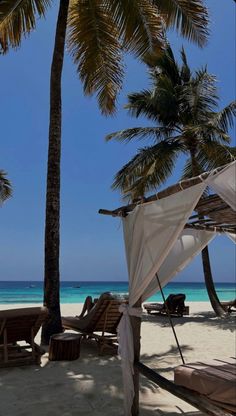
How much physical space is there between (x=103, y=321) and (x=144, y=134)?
28.9ft

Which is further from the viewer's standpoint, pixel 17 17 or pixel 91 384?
pixel 17 17

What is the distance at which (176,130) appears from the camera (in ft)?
45.1

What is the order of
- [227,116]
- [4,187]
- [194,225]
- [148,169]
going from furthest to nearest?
1. [4,187]
2. [227,116]
3. [148,169]
4. [194,225]

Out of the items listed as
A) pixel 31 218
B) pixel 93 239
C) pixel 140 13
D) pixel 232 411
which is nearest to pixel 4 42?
pixel 140 13

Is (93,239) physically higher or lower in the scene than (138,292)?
higher

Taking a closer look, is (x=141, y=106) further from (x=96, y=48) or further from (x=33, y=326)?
(x=33, y=326)

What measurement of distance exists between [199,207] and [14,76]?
13222 mm

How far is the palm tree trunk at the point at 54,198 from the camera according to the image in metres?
6.90

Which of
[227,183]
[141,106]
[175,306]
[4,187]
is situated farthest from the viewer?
[4,187]

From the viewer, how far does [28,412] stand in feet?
11.8

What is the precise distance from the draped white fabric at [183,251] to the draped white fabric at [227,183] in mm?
1870

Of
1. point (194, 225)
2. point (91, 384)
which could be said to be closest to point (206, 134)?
point (194, 225)

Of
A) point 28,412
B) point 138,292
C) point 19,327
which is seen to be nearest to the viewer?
point 28,412

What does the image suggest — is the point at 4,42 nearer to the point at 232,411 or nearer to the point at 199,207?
the point at 199,207
